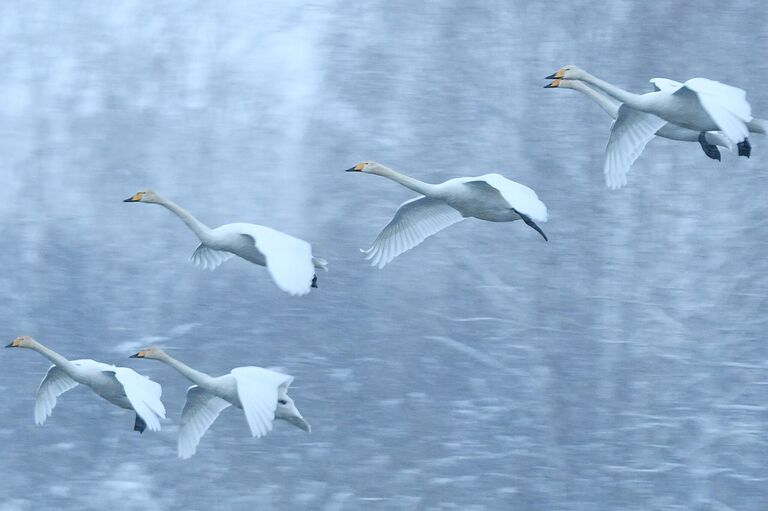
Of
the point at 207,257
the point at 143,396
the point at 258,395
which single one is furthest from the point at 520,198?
the point at 207,257

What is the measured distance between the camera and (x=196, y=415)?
1008cm

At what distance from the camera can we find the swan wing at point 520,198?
7949 millimetres

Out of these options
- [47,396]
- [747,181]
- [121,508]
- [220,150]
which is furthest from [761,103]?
[47,396]

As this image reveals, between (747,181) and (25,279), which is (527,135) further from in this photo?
(25,279)

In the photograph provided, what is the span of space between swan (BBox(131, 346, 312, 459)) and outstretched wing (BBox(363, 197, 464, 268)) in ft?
4.68

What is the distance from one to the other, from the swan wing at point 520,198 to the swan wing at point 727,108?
3.90 ft

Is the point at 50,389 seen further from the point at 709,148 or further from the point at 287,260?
the point at 709,148

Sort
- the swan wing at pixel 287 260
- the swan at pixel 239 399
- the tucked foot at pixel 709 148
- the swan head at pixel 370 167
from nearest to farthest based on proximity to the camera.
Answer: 1. the swan wing at pixel 287 260
2. the swan at pixel 239 399
3. the tucked foot at pixel 709 148
4. the swan head at pixel 370 167

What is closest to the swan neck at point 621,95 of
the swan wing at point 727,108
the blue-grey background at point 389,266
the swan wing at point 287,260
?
the swan wing at point 727,108

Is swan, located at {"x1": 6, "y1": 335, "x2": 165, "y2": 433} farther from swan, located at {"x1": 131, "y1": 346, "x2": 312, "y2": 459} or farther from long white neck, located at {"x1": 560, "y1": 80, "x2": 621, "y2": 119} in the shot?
long white neck, located at {"x1": 560, "y1": 80, "x2": 621, "y2": 119}

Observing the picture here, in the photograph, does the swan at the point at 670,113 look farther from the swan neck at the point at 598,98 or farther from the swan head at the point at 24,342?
the swan head at the point at 24,342

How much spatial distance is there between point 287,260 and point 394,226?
2202 mm

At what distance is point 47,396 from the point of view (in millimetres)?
10742

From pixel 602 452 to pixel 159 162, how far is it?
8.71m
